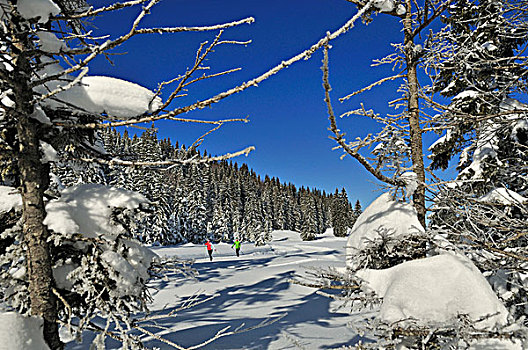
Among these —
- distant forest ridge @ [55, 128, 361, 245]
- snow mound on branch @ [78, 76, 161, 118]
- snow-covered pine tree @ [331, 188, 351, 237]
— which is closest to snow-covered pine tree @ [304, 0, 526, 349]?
snow mound on branch @ [78, 76, 161, 118]

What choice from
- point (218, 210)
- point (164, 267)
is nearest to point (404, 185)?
point (164, 267)

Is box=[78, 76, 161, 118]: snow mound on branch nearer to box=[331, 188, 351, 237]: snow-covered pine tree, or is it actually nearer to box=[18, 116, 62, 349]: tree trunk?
box=[18, 116, 62, 349]: tree trunk

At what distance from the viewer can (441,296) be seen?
2.53 m

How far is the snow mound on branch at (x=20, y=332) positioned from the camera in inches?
75.2

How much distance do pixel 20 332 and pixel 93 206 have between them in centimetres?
96

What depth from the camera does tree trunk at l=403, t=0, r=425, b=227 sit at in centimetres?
345

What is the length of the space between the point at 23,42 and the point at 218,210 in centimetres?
5888

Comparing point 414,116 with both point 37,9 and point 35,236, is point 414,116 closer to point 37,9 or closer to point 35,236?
point 37,9

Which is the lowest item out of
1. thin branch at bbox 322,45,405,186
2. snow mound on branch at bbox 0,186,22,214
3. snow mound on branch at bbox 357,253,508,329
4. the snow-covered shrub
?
snow mound on branch at bbox 357,253,508,329

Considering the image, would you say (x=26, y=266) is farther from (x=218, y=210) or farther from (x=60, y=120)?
(x=218, y=210)

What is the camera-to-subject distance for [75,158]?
2.71m

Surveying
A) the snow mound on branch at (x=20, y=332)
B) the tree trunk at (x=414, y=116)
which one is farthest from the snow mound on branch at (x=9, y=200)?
the tree trunk at (x=414, y=116)

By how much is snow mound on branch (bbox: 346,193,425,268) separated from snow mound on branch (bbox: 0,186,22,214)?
10.5ft

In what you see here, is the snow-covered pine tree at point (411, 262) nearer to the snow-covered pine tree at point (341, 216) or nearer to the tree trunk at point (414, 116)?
the tree trunk at point (414, 116)
